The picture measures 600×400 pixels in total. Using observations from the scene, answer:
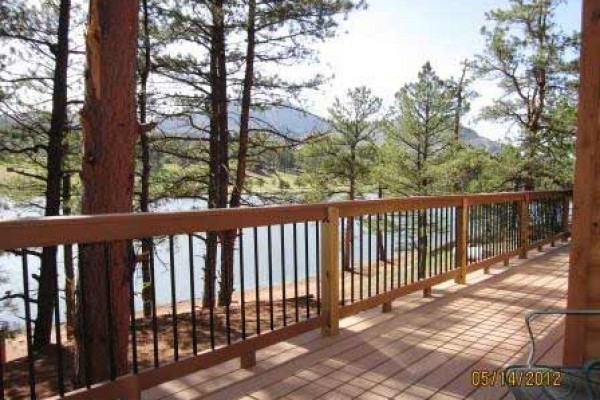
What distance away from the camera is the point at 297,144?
480 inches

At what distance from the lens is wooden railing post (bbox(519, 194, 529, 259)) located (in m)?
6.98

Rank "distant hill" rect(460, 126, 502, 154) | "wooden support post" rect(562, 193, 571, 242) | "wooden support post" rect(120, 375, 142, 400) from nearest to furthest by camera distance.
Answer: "wooden support post" rect(120, 375, 142, 400) → "wooden support post" rect(562, 193, 571, 242) → "distant hill" rect(460, 126, 502, 154)

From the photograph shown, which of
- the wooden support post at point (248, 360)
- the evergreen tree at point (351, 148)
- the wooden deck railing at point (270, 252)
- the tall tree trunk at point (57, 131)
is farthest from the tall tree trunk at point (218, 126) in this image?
the evergreen tree at point (351, 148)

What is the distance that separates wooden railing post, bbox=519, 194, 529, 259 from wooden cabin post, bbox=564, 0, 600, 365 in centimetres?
441

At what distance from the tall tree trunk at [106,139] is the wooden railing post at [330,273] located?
1.42 m

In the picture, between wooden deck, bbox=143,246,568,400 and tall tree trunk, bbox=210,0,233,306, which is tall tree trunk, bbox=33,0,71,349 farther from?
wooden deck, bbox=143,246,568,400

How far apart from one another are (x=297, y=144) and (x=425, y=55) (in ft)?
34.0

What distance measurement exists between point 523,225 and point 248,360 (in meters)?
5.17

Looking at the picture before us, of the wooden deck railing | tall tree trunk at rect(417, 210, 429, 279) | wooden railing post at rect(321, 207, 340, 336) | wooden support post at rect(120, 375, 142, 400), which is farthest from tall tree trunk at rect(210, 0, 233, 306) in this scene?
wooden support post at rect(120, 375, 142, 400)

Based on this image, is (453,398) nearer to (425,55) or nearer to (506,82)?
(506,82)

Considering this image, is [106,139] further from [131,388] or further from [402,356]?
[402,356]

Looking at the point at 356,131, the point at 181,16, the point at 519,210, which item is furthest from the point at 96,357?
the point at 356,131

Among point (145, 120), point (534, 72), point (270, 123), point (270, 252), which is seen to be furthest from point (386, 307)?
point (534, 72)

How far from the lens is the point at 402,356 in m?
3.36
